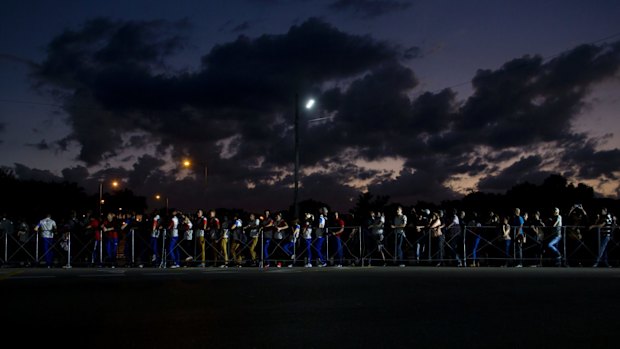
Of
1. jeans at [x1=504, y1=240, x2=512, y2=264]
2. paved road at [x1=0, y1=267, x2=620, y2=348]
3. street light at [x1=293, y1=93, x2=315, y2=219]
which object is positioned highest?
street light at [x1=293, y1=93, x2=315, y2=219]

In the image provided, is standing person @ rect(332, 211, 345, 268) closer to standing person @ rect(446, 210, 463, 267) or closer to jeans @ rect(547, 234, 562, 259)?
standing person @ rect(446, 210, 463, 267)

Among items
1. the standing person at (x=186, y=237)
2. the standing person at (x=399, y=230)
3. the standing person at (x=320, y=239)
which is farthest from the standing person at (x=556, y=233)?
the standing person at (x=186, y=237)

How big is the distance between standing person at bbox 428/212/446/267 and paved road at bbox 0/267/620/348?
241 inches

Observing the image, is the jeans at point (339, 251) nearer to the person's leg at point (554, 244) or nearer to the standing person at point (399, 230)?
the standing person at point (399, 230)

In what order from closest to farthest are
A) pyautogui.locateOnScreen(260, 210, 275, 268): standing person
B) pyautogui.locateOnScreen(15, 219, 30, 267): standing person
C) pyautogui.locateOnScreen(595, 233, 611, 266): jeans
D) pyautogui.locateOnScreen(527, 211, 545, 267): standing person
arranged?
pyautogui.locateOnScreen(595, 233, 611, 266): jeans → pyautogui.locateOnScreen(527, 211, 545, 267): standing person → pyautogui.locateOnScreen(260, 210, 275, 268): standing person → pyautogui.locateOnScreen(15, 219, 30, 267): standing person

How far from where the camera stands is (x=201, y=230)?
70.9 feet

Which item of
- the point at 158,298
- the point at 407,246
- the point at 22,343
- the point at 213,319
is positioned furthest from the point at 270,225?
the point at 22,343

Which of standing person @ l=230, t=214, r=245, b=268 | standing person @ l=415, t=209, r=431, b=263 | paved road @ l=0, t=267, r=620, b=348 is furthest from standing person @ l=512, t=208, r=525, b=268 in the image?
standing person @ l=230, t=214, r=245, b=268

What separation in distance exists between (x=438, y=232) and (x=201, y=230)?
7.78 metres

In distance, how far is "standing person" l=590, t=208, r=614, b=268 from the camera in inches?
783

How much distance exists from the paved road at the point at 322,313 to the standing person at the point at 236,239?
7.15 metres

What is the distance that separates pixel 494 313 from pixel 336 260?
1262 centimetres

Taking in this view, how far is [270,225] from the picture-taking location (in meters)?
21.5

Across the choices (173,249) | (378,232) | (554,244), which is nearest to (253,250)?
(173,249)
